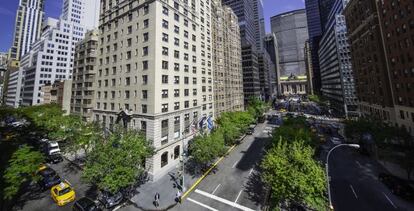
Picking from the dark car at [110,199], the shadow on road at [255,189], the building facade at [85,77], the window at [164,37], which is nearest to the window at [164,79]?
the window at [164,37]

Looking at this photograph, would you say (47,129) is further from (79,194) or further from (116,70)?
(79,194)

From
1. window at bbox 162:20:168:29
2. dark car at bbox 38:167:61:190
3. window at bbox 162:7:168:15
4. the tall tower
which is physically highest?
the tall tower

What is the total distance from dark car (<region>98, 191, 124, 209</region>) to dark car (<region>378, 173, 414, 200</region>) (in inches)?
1506

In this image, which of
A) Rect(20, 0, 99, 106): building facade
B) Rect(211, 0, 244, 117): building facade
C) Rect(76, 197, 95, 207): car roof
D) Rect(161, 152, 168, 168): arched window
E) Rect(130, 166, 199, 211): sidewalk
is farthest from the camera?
Rect(20, 0, 99, 106): building facade

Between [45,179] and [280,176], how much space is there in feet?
116

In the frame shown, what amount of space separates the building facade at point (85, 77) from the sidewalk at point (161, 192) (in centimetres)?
3796

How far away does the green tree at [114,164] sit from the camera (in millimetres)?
21547

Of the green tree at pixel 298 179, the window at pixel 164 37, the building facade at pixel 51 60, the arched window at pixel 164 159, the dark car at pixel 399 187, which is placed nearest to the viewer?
the green tree at pixel 298 179

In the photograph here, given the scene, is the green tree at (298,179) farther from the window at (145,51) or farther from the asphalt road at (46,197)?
the window at (145,51)

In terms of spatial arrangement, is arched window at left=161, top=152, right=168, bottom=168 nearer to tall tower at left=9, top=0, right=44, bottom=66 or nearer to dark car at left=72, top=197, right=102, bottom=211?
dark car at left=72, top=197, right=102, bottom=211

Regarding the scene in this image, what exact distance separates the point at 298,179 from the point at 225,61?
2347 inches

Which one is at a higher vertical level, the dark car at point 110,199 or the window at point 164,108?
the window at point 164,108

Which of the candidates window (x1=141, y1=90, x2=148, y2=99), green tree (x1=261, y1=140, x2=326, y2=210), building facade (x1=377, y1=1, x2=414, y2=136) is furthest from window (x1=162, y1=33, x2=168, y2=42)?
building facade (x1=377, y1=1, x2=414, y2=136)

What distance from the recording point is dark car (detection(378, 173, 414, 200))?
75.9 ft
